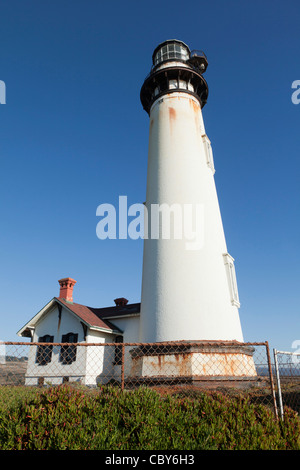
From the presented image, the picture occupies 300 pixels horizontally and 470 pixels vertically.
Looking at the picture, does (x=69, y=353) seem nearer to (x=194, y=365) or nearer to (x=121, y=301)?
(x=121, y=301)

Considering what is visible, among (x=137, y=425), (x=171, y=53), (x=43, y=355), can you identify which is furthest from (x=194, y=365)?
(x=171, y=53)

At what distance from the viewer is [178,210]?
1459cm

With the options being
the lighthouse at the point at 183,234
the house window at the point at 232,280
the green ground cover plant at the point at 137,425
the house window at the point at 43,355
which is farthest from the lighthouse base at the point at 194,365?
the house window at the point at 43,355

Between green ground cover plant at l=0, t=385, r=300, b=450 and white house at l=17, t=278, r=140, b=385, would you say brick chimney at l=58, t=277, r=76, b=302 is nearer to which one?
white house at l=17, t=278, r=140, b=385

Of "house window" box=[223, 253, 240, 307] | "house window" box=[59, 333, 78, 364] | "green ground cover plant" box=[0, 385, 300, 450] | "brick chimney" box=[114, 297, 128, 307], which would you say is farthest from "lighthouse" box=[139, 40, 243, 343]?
"brick chimney" box=[114, 297, 128, 307]

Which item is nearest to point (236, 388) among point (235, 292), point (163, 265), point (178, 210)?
point (235, 292)

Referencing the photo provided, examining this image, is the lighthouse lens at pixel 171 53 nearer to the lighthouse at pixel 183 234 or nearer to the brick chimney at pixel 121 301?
the lighthouse at pixel 183 234

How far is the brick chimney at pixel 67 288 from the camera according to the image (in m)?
20.0

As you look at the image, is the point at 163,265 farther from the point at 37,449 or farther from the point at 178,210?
the point at 37,449

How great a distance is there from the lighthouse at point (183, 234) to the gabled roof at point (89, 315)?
13.7 feet

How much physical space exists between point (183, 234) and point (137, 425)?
33.6ft

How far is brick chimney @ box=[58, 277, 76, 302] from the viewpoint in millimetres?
20047

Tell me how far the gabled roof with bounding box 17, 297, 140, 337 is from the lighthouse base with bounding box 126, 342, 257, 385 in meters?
5.49

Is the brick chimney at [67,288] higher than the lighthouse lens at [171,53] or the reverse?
the reverse
